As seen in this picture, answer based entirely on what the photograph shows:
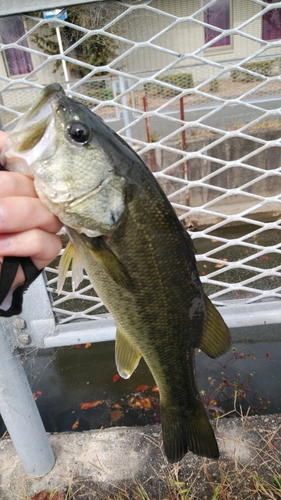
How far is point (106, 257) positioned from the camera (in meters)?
1.34

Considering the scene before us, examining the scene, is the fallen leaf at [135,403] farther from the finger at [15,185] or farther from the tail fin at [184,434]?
the finger at [15,185]

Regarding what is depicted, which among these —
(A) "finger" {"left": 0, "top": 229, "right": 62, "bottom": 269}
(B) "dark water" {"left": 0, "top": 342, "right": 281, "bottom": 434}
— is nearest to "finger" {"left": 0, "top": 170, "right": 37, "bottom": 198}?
(A) "finger" {"left": 0, "top": 229, "right": 62, "bottom": 269}

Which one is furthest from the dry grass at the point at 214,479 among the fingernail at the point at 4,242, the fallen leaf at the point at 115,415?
the fingernail at the point at 4,242

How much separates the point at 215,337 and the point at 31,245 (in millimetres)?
891

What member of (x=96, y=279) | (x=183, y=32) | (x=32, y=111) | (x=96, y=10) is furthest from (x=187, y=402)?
(x=183, y=32)

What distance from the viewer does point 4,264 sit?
4.07 ft

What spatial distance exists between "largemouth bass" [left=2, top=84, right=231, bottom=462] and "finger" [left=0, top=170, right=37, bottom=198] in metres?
0.03

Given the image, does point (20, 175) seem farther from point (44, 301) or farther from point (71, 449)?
point (71, 449)

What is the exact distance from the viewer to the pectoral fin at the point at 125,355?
1634 mm

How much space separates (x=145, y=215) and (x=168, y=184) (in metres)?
6.77

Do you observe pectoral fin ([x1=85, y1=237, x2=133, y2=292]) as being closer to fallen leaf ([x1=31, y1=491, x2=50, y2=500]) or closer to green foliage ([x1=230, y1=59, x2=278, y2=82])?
fallen leaf ([x1=31, y1=491, x2=50, y2=500])

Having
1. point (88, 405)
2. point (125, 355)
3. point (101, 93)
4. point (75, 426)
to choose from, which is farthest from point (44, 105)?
point (101, 93)

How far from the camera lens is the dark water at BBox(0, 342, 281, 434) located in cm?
363

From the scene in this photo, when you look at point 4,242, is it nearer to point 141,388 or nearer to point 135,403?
point 135,403
